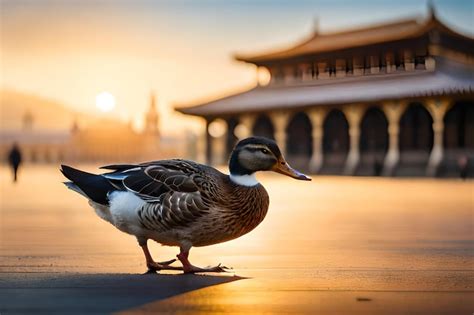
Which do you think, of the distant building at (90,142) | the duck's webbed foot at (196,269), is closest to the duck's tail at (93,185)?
the duck's webbed foot at (196,269)

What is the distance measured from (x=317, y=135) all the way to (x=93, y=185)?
2844cm

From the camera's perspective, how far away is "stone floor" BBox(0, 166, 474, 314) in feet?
8.92

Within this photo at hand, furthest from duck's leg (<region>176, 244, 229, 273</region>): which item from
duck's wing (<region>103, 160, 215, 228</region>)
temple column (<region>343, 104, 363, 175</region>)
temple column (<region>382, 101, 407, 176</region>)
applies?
temple column (<region>343, 104, 363, 175</region>)

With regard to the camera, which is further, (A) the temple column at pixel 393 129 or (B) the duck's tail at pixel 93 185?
(A) the temple column at pixel 393 129

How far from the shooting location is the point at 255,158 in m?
3.37

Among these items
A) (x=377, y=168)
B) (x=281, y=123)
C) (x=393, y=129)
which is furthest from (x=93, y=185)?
(x=281, y=123)

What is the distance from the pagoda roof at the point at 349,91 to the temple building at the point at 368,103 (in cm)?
6

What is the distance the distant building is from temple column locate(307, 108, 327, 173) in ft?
193

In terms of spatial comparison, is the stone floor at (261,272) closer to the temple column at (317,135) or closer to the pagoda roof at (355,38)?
the temple column at (317,135)

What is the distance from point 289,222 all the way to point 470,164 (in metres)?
21.8

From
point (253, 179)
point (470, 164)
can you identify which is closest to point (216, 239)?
point (253, 179)

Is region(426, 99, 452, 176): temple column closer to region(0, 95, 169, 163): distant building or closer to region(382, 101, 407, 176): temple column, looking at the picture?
region(382, 101, 407, 176): temple column

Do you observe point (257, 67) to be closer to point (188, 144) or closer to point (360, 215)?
point (188, 144)

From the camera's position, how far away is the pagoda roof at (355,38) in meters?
29.8
